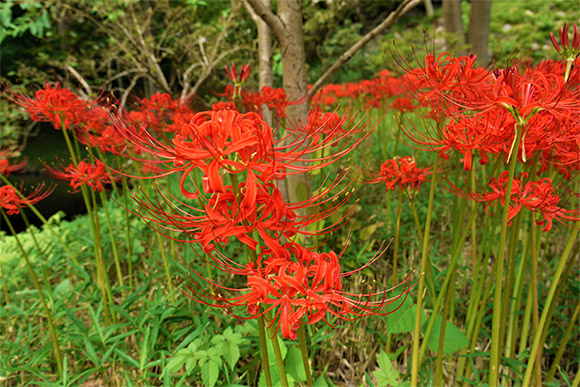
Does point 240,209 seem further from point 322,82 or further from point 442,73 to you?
point 322,82

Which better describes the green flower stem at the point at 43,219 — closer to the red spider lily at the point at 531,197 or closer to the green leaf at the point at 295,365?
the green leaf at the point at 295,365

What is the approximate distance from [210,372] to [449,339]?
3.11 feet

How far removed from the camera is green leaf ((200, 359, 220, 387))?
144 cm

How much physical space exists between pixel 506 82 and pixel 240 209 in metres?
0.73

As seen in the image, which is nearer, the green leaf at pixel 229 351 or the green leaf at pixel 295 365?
the green leaf at pixel 295 365

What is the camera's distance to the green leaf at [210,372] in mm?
1444

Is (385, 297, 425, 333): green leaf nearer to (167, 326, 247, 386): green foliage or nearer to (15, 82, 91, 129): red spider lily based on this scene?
(167, 326, 247, 386): green foliage

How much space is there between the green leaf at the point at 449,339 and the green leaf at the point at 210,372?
2.80ft

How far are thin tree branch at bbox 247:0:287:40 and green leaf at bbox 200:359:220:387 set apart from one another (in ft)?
5.62

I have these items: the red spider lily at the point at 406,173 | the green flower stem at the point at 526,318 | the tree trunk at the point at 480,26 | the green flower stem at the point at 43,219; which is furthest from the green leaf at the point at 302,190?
the tree trunk at the point at 480,26

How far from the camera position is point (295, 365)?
4.47 ft

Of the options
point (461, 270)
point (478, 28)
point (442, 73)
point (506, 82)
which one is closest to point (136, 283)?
point (461, 270)

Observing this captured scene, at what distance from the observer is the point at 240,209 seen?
796 mm

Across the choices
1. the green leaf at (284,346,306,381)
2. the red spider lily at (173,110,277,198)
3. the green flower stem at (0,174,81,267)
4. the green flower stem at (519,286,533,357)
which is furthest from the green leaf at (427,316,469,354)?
the green flower stem at (0,174,81,267)
